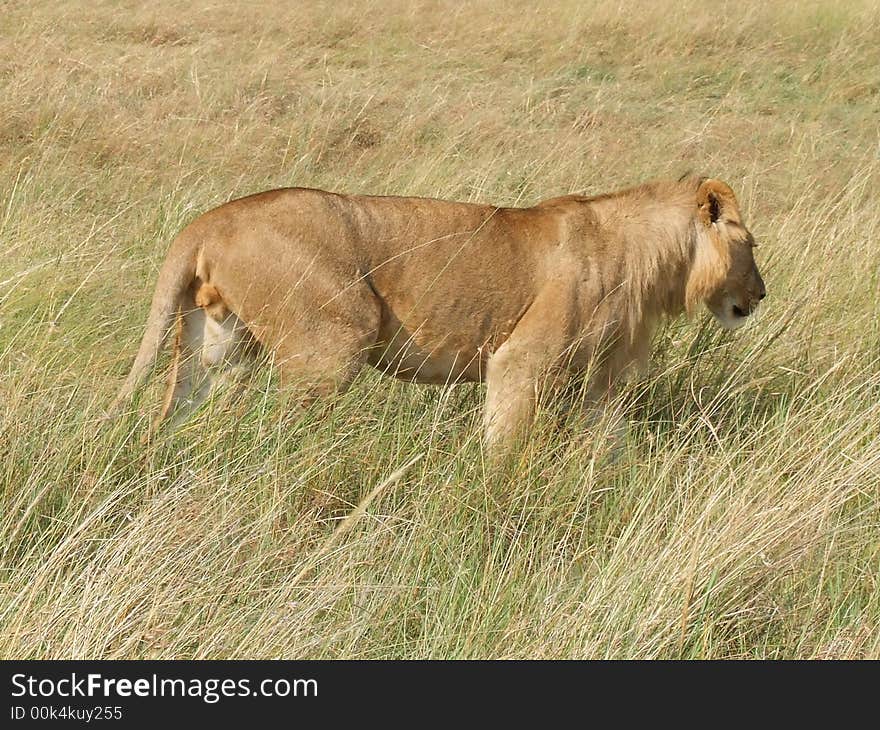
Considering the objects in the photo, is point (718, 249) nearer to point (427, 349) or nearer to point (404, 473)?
point (427, 349)

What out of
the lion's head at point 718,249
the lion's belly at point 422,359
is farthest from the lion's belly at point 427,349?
the lion's head at point 718,249

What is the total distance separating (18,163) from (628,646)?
5206mm

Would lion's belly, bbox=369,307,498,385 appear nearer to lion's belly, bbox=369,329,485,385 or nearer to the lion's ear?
lion's belly, bbox=369,329,485,385

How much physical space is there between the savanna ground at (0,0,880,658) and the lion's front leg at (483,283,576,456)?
145mm

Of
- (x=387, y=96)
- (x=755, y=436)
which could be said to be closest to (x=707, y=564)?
(x=755, y=436)

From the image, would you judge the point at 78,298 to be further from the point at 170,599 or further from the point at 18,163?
the point at 18,163

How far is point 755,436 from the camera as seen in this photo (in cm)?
419

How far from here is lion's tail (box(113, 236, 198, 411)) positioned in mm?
3926

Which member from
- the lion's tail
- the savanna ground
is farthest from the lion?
the savanna ground

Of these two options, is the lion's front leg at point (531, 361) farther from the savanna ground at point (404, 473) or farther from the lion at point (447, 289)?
the savanna ground at point (404, 473)

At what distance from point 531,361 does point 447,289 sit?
0.36m

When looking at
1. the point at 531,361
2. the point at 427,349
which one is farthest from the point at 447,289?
the point at 531,361

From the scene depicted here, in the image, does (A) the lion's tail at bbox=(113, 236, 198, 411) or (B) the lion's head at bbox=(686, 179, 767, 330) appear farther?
(B) the lion's head at bbox=(686, 179, 767, 330)

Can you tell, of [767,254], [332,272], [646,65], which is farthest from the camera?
[646,65]
